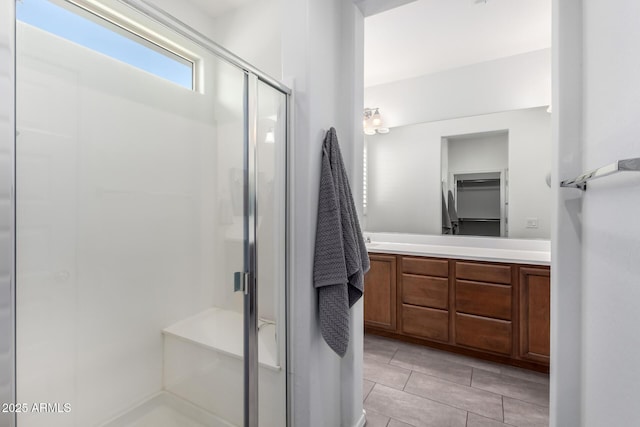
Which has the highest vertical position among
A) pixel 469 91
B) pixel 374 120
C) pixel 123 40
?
pixel 469 91

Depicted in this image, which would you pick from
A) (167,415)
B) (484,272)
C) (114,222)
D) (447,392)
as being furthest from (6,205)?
(484,272)

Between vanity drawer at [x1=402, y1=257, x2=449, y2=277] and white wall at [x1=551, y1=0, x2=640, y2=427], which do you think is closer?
white wall at [x1=551, y1=0, x2=640, y2=427]

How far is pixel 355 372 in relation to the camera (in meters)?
1.58

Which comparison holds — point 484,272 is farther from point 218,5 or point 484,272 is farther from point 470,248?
point 218,5

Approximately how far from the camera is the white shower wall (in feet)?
3.10

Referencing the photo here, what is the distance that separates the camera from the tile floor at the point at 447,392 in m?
1.72

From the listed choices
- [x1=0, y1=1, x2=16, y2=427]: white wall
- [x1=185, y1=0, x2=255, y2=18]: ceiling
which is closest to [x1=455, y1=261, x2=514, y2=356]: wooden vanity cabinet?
[x1=0, y1=1, x2=16, y2=427]: white wall

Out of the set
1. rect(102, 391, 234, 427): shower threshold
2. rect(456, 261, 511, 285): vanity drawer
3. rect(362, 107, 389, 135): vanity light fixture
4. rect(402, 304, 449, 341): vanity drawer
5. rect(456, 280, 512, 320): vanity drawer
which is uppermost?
rect(362, 107, 389, 135): vanity light fixture

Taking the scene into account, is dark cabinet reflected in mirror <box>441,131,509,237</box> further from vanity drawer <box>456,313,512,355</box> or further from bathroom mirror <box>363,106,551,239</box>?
vanity drawer <box>456,313,512,355</box>

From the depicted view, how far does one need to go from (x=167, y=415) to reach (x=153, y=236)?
728mm

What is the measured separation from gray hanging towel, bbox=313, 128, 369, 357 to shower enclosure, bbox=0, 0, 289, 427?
0.18 metres

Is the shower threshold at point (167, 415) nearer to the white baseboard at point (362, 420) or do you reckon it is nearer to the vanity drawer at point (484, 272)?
the white baseboard at point (362, 420)

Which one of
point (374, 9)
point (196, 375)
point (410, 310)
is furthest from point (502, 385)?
point (374, 9)

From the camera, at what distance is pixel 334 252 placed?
1271 mm
